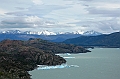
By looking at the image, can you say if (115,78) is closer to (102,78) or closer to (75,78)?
(102,78)

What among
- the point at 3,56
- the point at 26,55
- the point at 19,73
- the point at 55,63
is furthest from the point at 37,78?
the point at 26,55

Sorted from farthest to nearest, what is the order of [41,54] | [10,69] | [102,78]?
1. [41,54]
2. [10,69]
3. [102,78]

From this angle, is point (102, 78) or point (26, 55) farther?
point (26, 55)

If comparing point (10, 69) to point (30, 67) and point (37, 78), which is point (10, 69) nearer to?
point (37, 78)

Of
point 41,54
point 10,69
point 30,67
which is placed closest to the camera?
point 10,69

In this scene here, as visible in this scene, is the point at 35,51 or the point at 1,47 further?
the point at 1,47

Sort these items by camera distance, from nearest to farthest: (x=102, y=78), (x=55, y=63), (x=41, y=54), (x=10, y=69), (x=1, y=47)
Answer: (x=102, y=78) < (x=10, y=69) < (x=55, y=63) < (x=41, y=54) < (x=1, y=47)

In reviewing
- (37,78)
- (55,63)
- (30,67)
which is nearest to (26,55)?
(55,63)

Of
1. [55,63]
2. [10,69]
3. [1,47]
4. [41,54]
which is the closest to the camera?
[10,69]
